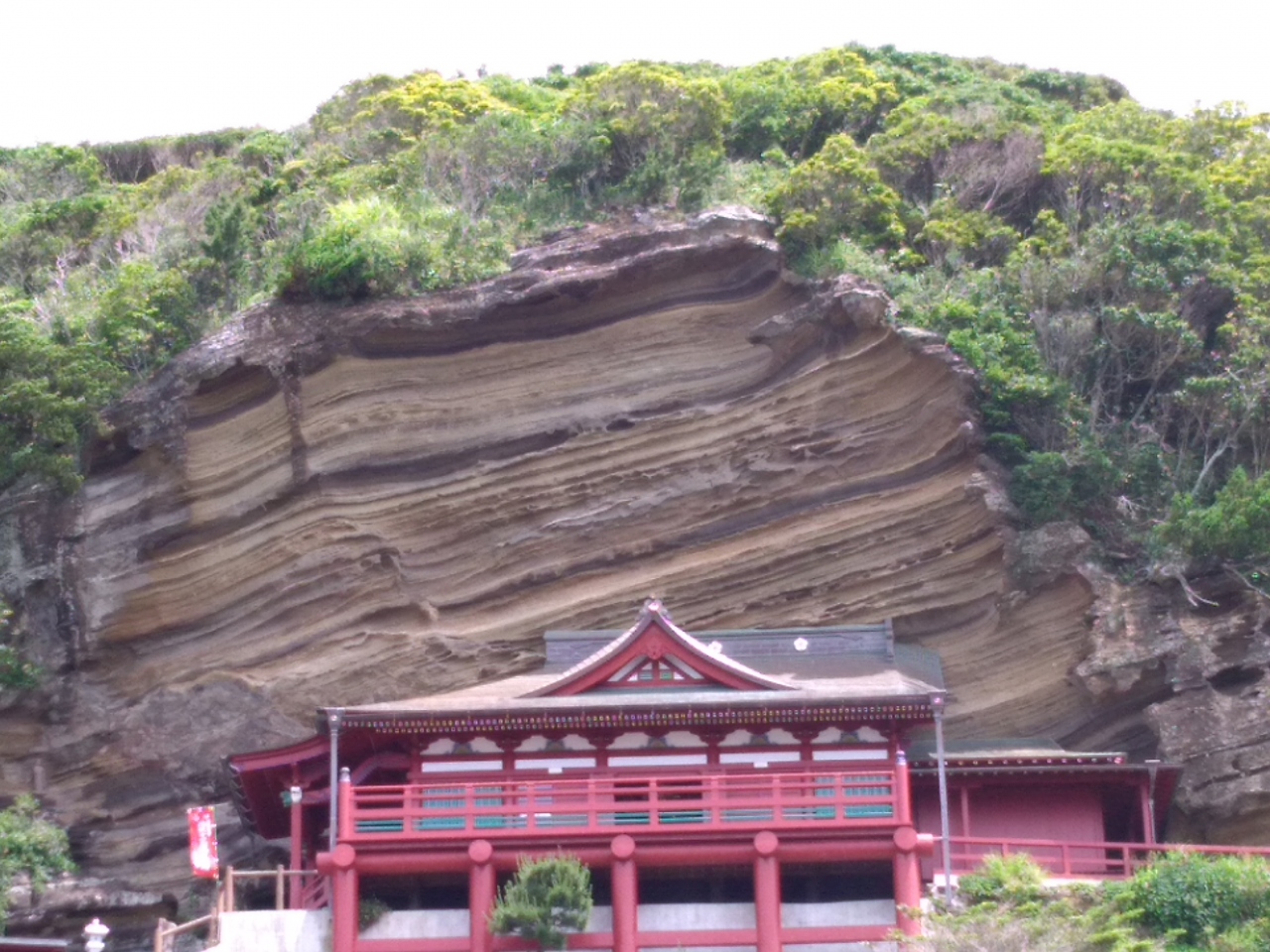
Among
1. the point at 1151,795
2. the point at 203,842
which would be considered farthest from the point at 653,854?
the point at 1151,795

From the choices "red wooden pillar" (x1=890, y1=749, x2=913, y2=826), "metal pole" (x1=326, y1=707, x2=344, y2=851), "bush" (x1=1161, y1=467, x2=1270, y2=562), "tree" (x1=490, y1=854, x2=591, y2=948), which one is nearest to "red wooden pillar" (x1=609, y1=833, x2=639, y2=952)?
"tree" (x1=490, y1=854, x2=591, y2=948)

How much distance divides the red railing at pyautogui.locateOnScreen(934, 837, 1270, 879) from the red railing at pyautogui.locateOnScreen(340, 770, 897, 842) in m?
1.50

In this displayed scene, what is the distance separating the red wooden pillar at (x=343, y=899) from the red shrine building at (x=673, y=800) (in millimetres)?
25

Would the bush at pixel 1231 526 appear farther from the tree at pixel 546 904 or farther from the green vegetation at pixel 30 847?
the green vegetation at pixel 30 847

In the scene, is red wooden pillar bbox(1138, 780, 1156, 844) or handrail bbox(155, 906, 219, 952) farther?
red wooden pillar bbox(1138, 780, 1156, 844)

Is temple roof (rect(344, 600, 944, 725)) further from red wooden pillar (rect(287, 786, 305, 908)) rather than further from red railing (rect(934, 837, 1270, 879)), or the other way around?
red railing (rect(934, 837, 1270, 879))

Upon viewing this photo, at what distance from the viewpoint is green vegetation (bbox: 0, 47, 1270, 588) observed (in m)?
29.2

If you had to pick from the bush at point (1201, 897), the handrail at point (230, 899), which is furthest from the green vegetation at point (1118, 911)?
the handrail at point (230, 899)

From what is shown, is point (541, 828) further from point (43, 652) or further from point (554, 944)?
point (43, 652)

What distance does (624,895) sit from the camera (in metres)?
23.1

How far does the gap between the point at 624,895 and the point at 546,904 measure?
119 cm

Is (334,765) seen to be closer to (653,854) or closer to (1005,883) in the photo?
(653,854)

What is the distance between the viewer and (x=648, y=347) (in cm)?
3014

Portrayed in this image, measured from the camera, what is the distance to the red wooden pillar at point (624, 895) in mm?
22859
